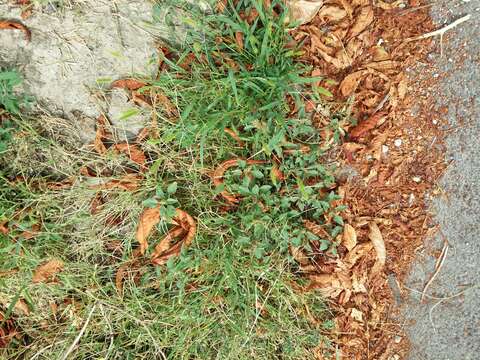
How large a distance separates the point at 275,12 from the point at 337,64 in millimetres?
399

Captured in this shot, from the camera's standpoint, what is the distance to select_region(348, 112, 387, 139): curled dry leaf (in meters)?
2.30

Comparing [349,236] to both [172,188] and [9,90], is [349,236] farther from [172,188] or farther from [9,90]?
[9,90]

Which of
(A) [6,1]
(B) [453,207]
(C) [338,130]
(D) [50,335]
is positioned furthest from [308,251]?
(A) [6,1]

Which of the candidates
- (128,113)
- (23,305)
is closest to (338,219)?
(128,113)

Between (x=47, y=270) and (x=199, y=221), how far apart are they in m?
0.83

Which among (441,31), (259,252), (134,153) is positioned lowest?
(259,252)

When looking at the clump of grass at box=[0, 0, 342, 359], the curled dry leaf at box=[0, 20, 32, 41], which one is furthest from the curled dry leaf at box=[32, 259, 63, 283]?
the curled dry leaf at box=[0, 20, 32, 41]

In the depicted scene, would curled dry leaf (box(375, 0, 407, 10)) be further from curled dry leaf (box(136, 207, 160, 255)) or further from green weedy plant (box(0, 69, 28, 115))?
green weedy plant (box(0, 69, 28, 115))

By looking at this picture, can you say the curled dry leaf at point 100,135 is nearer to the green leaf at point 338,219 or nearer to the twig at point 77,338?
the twig at point 77,338

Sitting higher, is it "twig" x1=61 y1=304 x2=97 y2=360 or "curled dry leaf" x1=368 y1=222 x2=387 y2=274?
"curled dry leaf" x1=368 y1=222 x2=387 y2=274

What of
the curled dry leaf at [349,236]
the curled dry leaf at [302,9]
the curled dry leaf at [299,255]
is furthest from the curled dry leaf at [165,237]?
the curled dry leaf at [302,9]

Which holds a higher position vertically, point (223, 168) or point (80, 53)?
point (80, 53)

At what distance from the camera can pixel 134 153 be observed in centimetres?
233

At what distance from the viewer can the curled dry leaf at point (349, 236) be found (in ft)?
7.54
